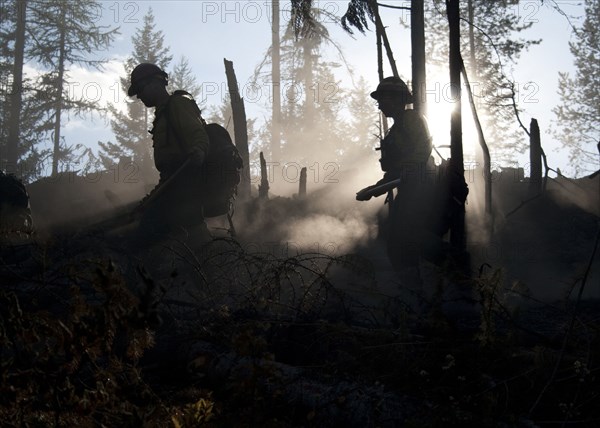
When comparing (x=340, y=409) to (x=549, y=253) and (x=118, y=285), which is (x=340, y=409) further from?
(x=549, y=253)

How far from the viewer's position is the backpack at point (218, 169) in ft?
23.3

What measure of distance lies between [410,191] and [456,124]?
30.3 inches

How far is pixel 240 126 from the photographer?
48.0 feet

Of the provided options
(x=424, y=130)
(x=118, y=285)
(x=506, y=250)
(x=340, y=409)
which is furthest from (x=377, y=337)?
(x=506, y=250)

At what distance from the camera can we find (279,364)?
3658mm

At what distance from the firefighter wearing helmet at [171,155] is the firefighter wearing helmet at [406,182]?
1716mm

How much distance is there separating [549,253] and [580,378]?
7730 mm

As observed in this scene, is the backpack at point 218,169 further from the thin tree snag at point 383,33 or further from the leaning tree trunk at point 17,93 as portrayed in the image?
the leaning tree trunk at point 17,93

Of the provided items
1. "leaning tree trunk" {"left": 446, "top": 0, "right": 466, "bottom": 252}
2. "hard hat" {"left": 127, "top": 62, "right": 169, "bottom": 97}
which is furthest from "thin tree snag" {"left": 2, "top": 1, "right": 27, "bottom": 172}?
"leaning tree trunk" {"left": 446, "top": 0, "right": 466, "bottom": 252}

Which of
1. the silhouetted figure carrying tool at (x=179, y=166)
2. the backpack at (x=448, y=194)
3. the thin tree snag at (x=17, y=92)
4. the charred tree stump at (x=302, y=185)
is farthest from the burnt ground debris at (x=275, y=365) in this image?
the thin tree snag at (x=17, y=92)

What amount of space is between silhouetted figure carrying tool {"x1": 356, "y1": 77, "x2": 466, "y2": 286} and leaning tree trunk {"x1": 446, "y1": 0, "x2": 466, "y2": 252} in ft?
0.43

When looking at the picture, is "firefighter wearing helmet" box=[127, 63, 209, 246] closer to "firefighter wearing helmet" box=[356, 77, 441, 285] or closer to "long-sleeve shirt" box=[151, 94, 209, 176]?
"long-sleeve shirt" box=[151, 94, 209, 176]

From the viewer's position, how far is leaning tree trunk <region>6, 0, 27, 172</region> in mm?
27641

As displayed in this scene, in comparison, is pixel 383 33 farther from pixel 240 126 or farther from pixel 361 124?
pixel 361 124
